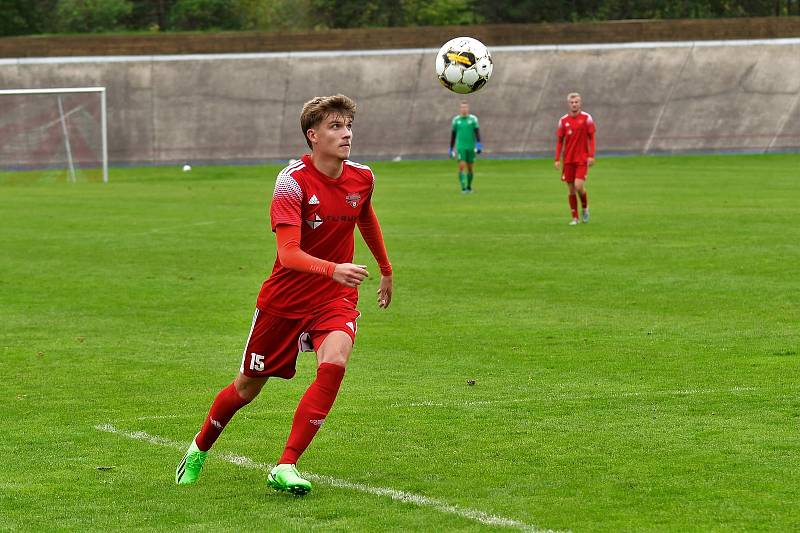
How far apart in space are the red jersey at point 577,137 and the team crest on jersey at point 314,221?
1680 centimetres

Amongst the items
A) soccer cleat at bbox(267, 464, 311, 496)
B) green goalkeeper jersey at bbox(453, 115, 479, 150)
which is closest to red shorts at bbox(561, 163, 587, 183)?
green goalkeeper jersey at bbox(453, 115, 479, 150)

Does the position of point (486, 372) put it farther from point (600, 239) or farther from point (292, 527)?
point (600, 239)

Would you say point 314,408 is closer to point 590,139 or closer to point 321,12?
point 590,139

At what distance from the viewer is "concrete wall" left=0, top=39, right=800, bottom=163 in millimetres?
47156

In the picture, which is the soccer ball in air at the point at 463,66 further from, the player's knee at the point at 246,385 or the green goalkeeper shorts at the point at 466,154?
the green goalkeeper shorts at the point at 466,154

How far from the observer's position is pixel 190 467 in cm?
706

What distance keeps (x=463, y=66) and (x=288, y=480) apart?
791 cm

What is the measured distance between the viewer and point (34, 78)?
1865 inches

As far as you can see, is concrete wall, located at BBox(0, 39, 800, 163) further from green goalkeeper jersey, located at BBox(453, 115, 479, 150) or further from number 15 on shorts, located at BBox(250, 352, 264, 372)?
number 15 on shorts, located at BBox(250, 352, 264, 372)

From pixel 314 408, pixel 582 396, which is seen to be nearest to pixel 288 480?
pixel 314 408

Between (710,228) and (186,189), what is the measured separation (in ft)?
55.4

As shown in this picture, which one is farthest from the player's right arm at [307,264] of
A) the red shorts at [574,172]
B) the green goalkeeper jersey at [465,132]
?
the green goalkeeper jersey at [465,132]

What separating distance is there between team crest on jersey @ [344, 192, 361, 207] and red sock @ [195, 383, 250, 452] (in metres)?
1.15

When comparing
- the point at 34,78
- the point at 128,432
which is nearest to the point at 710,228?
the point at 128,432
